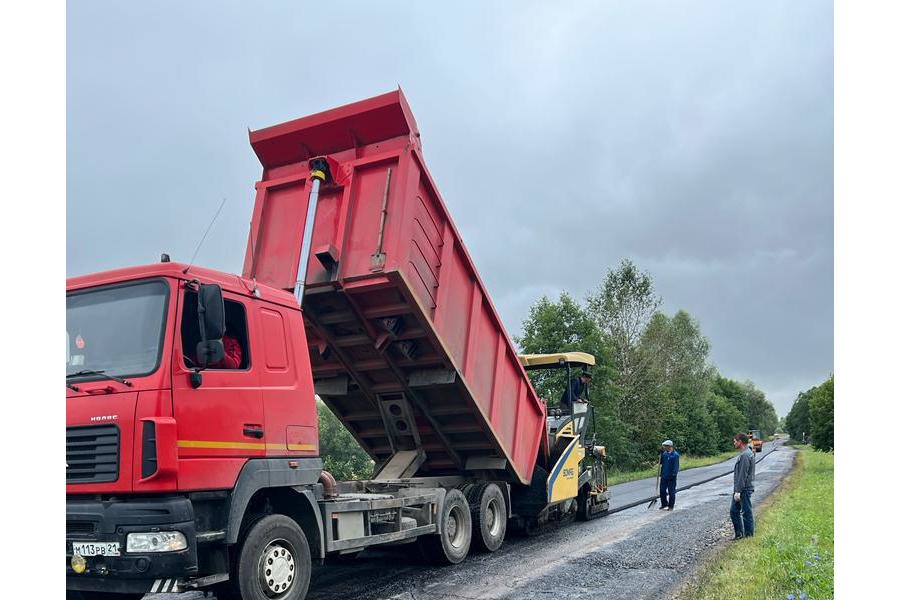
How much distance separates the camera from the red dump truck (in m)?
4.83

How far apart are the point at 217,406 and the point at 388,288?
7.64ft

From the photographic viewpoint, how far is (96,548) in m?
4.73

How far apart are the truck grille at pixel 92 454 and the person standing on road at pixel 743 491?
7965 mm

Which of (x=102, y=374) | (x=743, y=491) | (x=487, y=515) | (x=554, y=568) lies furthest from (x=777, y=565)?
(x=102, y=374)

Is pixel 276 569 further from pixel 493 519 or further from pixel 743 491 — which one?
pixel 743 491

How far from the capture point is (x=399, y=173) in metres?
7.18

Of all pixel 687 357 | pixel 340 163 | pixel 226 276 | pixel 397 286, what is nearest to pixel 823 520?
pixel 397 286

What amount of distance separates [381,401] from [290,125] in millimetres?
3509

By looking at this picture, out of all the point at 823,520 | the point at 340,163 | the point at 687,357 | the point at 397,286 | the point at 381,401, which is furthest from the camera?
the point at 687,357

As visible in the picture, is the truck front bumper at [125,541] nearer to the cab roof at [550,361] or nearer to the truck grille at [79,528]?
the truck grille at [79,528]

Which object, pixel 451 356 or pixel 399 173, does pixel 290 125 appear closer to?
pixel 399 173

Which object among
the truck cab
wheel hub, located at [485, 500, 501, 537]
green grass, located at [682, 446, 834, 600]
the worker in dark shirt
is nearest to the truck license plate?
the truck cab

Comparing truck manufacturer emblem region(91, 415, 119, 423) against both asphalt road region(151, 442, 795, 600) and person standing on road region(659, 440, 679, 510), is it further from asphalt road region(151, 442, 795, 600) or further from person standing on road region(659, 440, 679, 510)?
person standing on road region(659, 440, 679, 510)

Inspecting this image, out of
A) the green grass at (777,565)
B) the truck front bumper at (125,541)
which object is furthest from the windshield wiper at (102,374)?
the green grass at (777,565)
